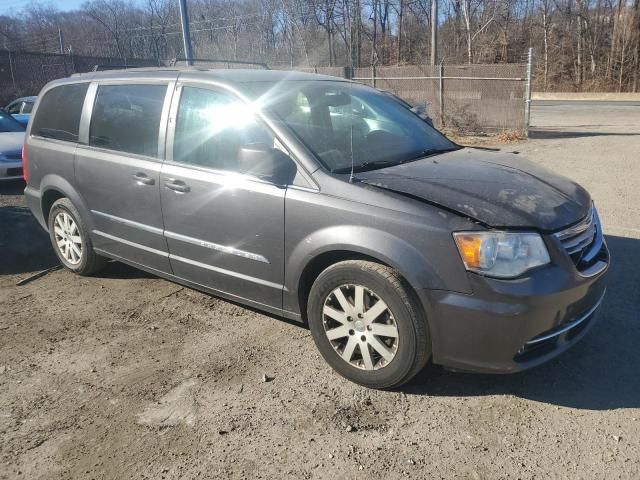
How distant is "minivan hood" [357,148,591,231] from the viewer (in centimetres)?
282

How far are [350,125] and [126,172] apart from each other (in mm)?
1784

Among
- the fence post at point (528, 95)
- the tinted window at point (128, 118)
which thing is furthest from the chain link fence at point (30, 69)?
the tinted window at point (128, 118)

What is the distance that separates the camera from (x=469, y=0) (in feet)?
140

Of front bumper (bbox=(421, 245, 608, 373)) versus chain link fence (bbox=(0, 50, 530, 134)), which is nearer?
front bumper (bbox=(421, 245, 608, 373))

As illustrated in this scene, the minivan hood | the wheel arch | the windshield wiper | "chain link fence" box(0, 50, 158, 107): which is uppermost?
"chain link fence" box(0, 50, 158, 107)

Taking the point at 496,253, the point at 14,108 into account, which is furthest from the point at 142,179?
the point at 14,108

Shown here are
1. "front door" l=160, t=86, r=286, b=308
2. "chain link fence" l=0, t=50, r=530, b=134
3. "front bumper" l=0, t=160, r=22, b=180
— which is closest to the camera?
"front door" l=160, t=86, r=286, b=308

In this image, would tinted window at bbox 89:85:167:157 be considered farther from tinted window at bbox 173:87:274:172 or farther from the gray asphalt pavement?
the gray asphalt pavement

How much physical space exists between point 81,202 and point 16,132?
20.8ft

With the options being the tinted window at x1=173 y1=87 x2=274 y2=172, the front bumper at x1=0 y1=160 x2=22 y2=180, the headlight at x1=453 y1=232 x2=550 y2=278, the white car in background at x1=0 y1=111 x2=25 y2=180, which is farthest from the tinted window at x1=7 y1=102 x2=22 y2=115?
the headlight at x1=453 y1=232 x2=550 y2=278

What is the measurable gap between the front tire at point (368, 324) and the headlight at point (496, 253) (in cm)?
38

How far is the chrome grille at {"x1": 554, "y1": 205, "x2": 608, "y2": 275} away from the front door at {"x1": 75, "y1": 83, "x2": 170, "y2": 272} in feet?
9.09

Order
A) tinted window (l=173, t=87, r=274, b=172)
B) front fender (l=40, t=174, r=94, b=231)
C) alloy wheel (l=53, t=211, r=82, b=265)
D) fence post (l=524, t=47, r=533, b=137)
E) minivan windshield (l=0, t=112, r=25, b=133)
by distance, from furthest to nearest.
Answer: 1. fence post (l=524, t=47, r=533, b=137)
2. minivan windshield (l=0, t=112, r=25, b=133)
3. alloy wheel (l=53, t=211, r=82, b=265)
4. front fender (l=40, t=174, r=94, b=231)
5. tinted window (l=173, t=87, r=274, b=172)

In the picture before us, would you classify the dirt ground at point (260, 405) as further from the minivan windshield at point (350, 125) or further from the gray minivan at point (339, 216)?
the minivan windshield at point (350, 125)
